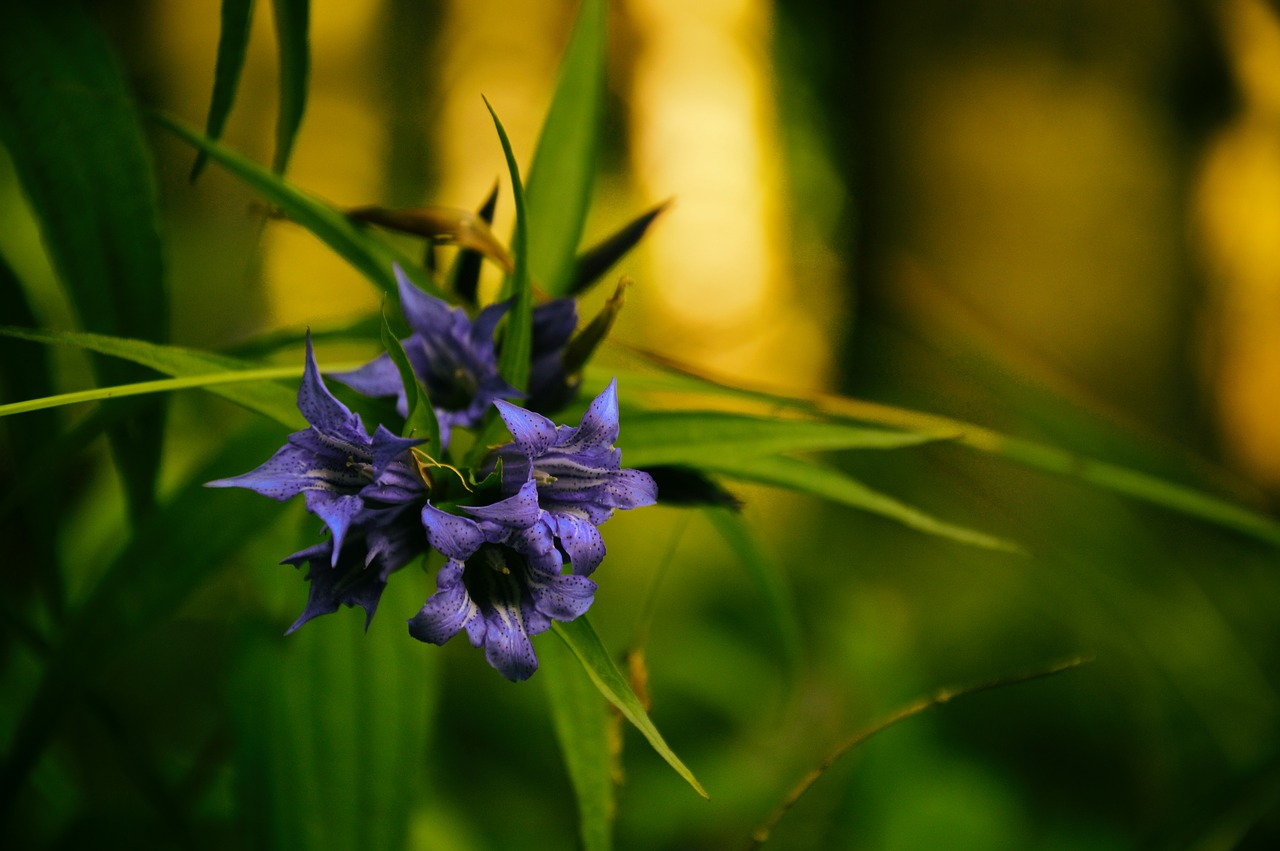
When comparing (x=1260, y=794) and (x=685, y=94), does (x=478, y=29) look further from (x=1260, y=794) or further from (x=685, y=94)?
(x=1260, y=794)

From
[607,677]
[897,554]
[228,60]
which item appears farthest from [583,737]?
[897,554]

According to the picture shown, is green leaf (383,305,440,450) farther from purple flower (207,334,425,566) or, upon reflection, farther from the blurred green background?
the blurred green background

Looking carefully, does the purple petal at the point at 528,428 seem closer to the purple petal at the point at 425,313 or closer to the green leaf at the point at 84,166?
the purple petal at the point at 425,313

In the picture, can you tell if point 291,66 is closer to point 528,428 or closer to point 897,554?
point 528,428

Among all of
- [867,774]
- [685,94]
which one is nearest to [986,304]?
[867,774]

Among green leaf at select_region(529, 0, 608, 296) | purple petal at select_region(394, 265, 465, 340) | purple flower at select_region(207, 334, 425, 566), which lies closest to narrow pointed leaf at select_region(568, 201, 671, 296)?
green leaf at select_region(529, 0, 608, 296)

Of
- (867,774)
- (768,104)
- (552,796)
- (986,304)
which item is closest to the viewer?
(867,774)
